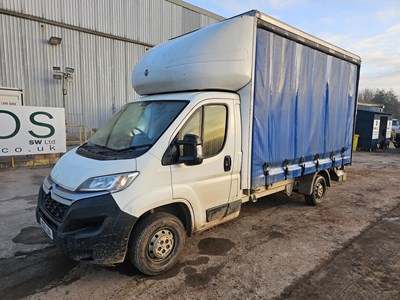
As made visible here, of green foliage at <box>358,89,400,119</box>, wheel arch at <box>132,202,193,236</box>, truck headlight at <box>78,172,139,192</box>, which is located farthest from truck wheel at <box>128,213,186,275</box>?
green foliage at <box>358,89,400,119</box>

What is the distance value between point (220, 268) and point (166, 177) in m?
1.36

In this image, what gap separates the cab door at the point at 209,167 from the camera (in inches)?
139

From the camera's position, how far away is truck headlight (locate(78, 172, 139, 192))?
2.98m

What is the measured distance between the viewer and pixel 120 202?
2.95 meters

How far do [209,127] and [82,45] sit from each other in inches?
616

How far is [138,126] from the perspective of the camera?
148 inches

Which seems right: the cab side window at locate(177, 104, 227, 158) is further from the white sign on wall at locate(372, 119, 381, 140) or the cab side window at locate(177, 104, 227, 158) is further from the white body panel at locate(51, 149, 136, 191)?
the white sign on wall at locate(372, 119, 381, 140)

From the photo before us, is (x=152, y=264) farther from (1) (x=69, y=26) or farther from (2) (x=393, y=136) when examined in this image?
(2) (x=393, y=136)

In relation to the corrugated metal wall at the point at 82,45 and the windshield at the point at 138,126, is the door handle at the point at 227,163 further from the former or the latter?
the corrugated metal wall at the point at 82,45

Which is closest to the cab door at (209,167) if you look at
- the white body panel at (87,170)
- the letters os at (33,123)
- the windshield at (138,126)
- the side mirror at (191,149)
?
the side mirror at (191,149)

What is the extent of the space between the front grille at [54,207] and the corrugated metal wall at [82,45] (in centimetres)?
1412

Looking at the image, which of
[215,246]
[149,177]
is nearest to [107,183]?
[149,177]

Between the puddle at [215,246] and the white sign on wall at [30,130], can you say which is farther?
the white sign on wall at [30,130]

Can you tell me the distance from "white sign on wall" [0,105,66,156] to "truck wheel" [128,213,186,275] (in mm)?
8375
